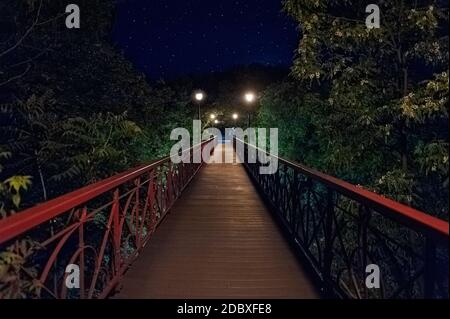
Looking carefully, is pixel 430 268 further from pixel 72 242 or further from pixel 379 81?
pixel 72 242

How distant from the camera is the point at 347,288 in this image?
3.33 m

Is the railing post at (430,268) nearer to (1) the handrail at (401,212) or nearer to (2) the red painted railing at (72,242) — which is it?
(1) the handrail at (401,212)

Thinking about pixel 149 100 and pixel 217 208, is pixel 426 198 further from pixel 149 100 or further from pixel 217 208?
pixel 149 100

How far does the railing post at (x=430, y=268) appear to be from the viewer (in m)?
2.01

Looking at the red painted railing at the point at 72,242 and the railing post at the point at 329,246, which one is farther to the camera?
the railing post at the point at 329,246

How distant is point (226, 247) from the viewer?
5008mm

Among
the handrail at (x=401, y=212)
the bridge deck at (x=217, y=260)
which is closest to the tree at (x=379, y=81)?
the bridge deck at (x=217, y=260)

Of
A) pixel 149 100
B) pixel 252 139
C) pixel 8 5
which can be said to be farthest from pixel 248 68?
pixel 8 5

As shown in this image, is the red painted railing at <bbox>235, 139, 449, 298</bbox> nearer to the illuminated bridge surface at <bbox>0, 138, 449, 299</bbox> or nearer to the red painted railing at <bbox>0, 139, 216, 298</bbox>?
the illuminated bridge surface at <bbox>0, 138, 449, 299</bbox>

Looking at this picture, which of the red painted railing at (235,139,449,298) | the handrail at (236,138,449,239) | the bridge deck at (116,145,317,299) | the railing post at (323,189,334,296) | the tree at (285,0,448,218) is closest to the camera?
the handrail at (236,138,449,239)

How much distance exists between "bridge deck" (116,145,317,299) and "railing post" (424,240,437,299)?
1.61 meters

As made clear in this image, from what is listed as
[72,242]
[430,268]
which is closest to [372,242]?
[430,268]

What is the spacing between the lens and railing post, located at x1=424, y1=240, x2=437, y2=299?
2.01 m

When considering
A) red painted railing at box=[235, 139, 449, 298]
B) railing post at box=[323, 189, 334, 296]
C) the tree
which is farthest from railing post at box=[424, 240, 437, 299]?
the tree
